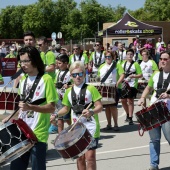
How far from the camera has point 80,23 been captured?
70688 mm

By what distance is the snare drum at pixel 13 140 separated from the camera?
448 cm

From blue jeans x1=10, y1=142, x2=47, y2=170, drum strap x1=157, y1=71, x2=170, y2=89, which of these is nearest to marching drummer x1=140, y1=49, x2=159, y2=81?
drum strap x1=157, y1=71, x2=170, y2=89

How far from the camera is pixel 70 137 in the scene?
193 inches

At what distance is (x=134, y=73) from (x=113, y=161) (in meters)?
4.07

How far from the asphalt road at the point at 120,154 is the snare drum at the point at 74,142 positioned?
2.24 m

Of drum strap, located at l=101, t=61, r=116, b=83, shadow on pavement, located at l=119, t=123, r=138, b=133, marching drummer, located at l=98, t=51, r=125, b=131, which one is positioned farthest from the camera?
shadow on pavement, located at l=119, t=123, r=138, b=133

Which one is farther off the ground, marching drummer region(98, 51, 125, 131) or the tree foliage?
the tree foliage

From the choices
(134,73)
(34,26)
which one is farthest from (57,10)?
(134,73)

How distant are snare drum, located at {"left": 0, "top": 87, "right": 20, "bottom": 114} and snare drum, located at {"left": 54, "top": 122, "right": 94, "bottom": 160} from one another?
1.48m

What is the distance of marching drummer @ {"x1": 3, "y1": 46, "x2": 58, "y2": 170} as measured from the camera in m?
4.77

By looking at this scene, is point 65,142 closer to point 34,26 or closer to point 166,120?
point 166,120

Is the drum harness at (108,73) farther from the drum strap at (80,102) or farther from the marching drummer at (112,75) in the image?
the drum strap at (80,102)

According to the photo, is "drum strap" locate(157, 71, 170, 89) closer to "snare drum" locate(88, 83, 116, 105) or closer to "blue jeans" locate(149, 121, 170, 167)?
"blue jeans" locate(149, 121, 170, 167)

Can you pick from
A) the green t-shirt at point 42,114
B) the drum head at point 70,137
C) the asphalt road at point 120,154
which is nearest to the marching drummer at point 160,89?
the asphalt road at point 120,154
